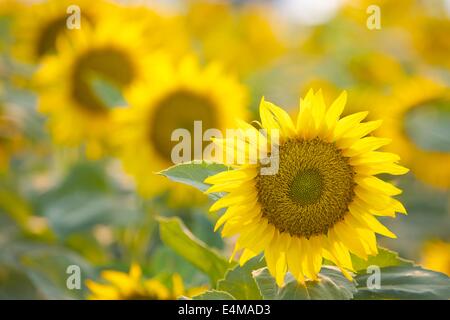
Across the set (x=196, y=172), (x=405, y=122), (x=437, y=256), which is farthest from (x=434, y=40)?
(x=196, y=172)

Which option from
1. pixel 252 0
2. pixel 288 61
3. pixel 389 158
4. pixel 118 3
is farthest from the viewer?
pixel 252 0

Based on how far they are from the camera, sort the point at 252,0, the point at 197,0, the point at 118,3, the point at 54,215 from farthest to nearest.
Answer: the point at 252,0
the point at 197,0
the point at 118,3
the point at 54,215

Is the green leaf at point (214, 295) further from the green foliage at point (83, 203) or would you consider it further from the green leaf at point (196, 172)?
the green foliage at point (83, 203)

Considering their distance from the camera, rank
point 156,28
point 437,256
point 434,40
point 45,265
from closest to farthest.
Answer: point 45,265 < point 437,256 < point 156,28 < point 434,40

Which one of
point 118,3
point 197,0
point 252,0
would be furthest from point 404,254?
point 252,0

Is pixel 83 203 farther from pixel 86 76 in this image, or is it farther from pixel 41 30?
pixel 41 30

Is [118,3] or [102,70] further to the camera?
[118,3]
